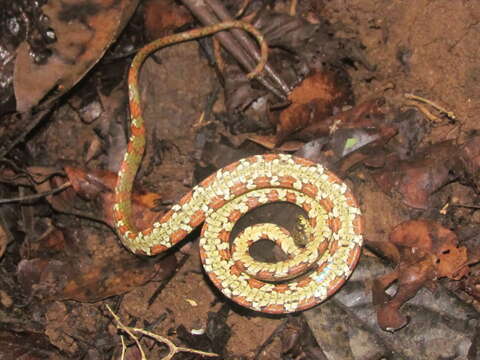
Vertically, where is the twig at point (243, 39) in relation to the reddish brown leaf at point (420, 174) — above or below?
above

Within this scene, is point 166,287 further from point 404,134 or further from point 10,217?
point 404,134

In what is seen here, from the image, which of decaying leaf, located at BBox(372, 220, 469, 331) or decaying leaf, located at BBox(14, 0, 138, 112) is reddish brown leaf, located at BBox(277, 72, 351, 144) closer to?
decaying leaf, located at BBox(372, 220, 469, 331)

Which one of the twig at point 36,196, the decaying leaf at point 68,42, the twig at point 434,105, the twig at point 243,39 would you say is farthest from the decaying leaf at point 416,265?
the decaying leaf at point 68,42

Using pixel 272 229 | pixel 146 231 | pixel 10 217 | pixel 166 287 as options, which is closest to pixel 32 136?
pixel 10 217

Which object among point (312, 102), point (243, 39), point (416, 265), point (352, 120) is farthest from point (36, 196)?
point (416, 265)

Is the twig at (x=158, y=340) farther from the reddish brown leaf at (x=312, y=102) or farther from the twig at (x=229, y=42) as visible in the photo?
the twig at (x=229, y=42)

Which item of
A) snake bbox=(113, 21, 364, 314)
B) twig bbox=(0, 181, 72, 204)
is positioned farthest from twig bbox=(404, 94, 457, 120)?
twig bbox=(0, 181, 72, 204)
